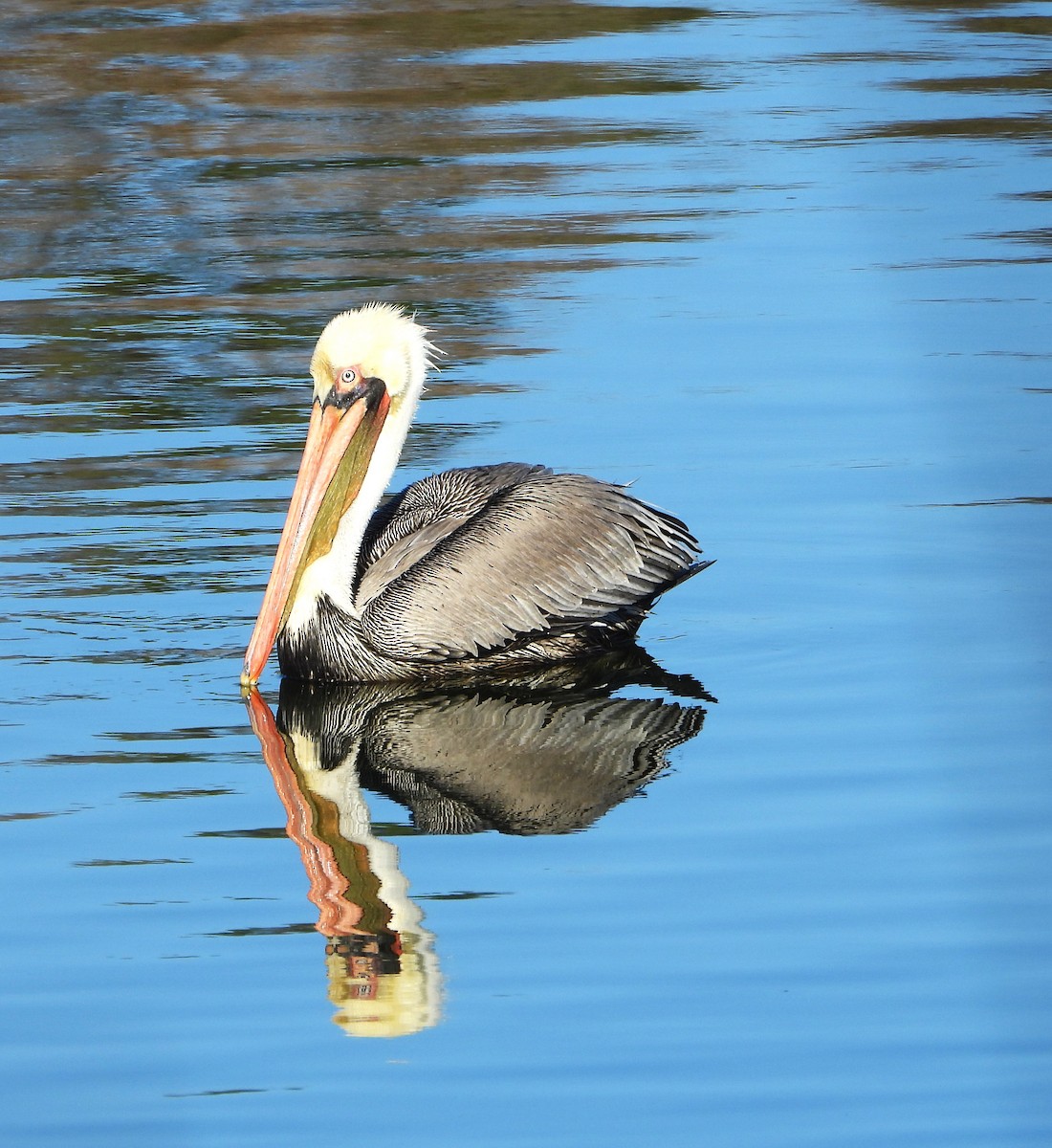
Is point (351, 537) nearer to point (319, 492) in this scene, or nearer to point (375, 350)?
point (319, 492)

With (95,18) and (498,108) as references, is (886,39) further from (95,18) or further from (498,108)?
(95,18)

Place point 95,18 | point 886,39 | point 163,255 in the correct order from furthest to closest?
point 95,18 → point 886,39 → point 163,255

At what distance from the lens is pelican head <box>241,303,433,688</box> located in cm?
668

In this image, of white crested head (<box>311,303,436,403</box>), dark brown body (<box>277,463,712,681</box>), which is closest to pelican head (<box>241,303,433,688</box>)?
white crested head (<box>311,303,436,403</box>)

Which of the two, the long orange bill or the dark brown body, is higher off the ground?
the long orange bill

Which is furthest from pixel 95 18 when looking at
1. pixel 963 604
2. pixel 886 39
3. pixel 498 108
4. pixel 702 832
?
pixel 702 832

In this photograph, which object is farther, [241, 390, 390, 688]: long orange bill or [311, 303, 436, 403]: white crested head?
[311, 303, 436, 403]: white crested head

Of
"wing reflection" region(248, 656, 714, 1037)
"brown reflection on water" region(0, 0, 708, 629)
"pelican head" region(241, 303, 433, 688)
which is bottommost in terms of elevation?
"brown reflection on water" region(0, 0, 708, 629)

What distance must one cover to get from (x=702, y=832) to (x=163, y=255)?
6.75 meters

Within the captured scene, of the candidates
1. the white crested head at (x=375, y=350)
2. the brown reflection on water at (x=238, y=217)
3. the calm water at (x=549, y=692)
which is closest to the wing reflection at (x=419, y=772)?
the calm water at (x=549, y=692)

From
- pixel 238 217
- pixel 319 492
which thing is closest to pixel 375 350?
pixel 319 492

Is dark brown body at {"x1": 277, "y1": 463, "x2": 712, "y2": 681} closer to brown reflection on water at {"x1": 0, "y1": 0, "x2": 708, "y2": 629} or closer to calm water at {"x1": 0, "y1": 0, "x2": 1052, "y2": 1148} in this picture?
calm water at {"x1": 0, "y1": 0, "x2": 1052, "y2": 1148}

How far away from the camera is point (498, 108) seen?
14.3 metres

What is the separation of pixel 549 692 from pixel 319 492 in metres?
0.87
